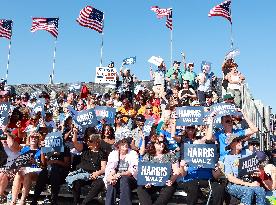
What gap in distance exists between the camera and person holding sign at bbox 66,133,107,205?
8.67 metres

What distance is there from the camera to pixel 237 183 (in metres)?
8.02

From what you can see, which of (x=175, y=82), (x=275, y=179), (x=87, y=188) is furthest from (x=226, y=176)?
(x=175, y=82)

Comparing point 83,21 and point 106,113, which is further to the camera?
point 83,21

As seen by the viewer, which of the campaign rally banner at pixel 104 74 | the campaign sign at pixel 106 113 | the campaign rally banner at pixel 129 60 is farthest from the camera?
the campaign rally banner at pixel 104 74

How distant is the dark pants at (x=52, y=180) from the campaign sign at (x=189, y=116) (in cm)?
297

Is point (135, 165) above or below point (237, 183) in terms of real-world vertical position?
above

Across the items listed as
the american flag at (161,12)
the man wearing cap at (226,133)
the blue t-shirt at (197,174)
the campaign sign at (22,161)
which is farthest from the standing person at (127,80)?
the blue t-shirt at (197,174)

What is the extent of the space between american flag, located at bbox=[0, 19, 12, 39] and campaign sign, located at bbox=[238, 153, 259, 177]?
89.4 feet

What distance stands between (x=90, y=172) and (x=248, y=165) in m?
3.50

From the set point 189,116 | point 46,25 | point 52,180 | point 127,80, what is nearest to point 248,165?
point 189,116

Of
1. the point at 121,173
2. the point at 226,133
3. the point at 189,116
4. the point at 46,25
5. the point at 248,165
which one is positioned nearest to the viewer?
the point at 248,165

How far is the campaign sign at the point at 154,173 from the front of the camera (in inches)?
309

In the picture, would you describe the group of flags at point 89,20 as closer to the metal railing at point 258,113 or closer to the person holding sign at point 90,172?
the metal railing at point 258,113

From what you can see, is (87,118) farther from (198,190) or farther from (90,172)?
(198,190)
